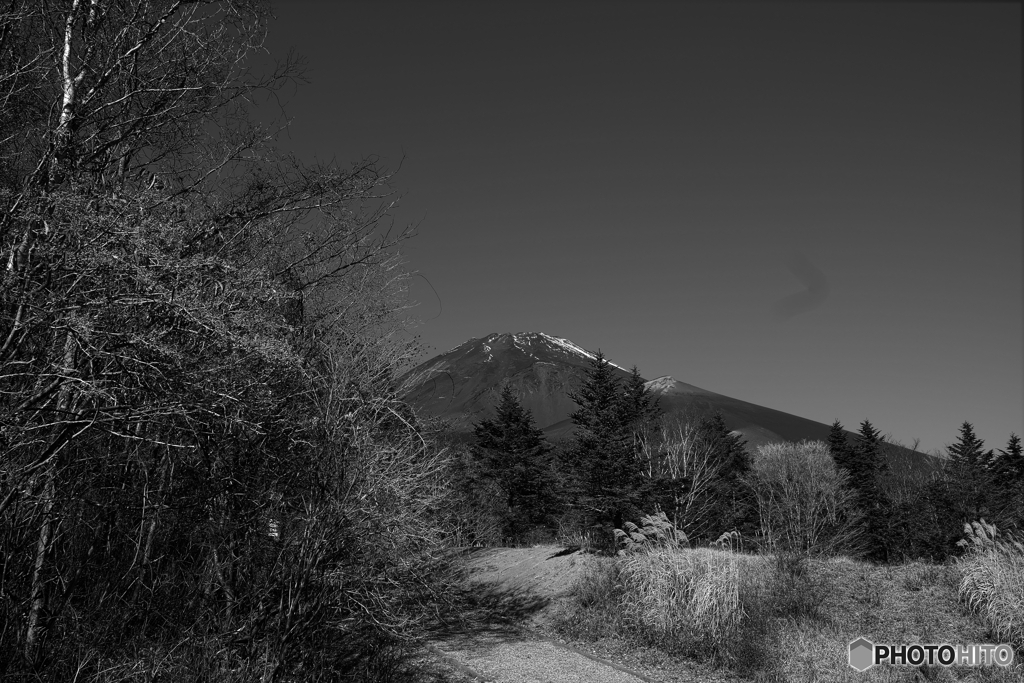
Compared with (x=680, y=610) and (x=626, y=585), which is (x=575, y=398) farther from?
(x=680, y=610)

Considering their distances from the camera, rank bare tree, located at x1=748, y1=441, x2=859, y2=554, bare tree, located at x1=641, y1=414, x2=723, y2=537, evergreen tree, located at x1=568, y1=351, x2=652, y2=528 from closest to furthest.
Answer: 1. evergreen tree, located at x1=568, y1=351, x2=652, y2=528
2. bare tree, located at x1=641, y1=414, x2=723, y2=537
3. bare tree, located at x1=748, y1=441, x2=859, y2=554

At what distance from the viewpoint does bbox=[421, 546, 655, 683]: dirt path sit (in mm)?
8891

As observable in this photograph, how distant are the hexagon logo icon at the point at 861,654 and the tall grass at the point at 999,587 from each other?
179cm

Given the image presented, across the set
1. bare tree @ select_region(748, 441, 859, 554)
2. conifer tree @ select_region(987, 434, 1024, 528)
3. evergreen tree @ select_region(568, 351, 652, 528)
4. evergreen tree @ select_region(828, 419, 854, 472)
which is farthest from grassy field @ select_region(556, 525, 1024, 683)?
evergreen tree @ select_region(828, 419, 854, 472)

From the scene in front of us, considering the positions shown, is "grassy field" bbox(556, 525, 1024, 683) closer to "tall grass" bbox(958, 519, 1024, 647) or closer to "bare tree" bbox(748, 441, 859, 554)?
"tall grass" bbox(958, 519, 1024, 647)

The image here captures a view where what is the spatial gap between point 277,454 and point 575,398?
20.2m

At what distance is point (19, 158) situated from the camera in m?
5.29

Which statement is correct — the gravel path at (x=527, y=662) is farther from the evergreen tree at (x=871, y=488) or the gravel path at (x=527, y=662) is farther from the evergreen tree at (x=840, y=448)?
the evergreen tree at (x=840, y=448)

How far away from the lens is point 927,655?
9.04 metres

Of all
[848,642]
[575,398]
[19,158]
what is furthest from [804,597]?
[575,398]

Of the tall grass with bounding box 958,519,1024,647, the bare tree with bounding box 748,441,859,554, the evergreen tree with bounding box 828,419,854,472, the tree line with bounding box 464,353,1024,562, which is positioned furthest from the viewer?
the evergreen tree with bounding box 828,419,854,472

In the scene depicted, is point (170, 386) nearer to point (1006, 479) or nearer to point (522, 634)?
point (522, 634)

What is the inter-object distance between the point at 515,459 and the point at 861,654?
21.5 meters

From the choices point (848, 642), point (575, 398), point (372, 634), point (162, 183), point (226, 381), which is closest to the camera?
point (226, 381)
